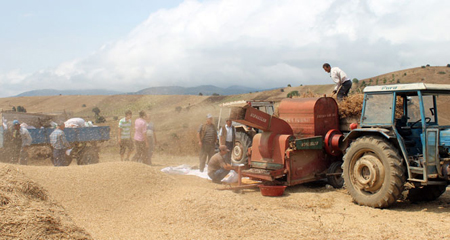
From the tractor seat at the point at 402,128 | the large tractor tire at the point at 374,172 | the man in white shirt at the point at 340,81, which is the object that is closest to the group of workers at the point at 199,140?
the man in white shirt at the point at 340,81

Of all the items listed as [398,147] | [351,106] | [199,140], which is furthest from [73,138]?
[398,147]

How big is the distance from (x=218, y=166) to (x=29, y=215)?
534 cm

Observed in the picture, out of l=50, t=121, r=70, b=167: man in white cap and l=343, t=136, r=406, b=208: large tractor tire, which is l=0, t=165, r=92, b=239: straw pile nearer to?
l=343, t=136, r=406, b=208: large tractor tire

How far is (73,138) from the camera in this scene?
1056 centimetres

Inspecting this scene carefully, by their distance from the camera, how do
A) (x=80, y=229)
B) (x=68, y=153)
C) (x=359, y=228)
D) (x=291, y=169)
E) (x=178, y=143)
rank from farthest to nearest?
(x=178, y=143)
(x=68, y=153)
(x=291, y=169)
(x=359, y=228)
(x=80, y=229)

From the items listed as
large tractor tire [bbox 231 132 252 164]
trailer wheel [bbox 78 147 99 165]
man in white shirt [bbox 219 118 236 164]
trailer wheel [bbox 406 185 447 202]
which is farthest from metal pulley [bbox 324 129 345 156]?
trailer wheel [bbox 78 147 99 165]

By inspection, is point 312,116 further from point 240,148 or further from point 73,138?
point 73,138

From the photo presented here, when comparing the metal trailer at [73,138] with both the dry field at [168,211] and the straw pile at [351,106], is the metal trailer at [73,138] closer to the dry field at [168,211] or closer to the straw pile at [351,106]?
the dry field at [168,211]

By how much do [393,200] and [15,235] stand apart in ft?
17.5

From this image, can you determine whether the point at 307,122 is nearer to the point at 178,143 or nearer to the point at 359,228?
the point at 359,228

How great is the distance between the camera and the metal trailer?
10336 millimetres

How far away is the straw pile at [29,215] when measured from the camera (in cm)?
344

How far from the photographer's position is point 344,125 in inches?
334

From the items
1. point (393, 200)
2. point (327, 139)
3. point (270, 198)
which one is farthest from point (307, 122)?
point (393, 200)
